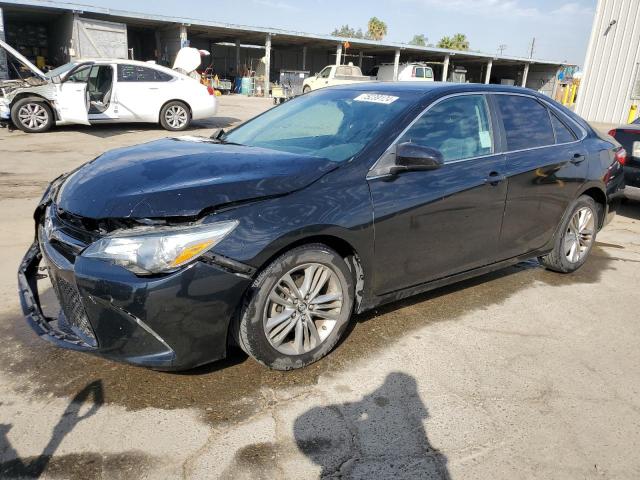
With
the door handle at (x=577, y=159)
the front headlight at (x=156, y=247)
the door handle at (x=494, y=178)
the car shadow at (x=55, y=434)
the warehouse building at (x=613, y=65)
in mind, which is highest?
the warehouse building at (x=613, y=65)

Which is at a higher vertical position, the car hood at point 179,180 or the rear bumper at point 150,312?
the car hood at point 179,180

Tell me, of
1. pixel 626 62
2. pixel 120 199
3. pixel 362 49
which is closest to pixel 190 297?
pixel 120 199

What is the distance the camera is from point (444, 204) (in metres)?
3.42


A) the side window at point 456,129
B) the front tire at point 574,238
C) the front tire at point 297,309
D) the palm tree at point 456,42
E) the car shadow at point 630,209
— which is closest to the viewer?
the front tire at point 297,309

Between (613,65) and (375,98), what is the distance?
60.7 ft

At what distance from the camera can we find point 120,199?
2594 mm

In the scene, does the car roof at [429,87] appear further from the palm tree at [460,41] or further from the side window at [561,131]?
the palm tree at [460,41]

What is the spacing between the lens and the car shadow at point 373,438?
2.29 meters

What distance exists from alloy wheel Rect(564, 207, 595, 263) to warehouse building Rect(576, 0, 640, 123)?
52.4 feet

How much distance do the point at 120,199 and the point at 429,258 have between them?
1.96 m

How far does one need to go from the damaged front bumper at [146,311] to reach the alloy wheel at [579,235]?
3.32m

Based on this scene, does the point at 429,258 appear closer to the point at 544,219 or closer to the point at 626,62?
the point at 544,219

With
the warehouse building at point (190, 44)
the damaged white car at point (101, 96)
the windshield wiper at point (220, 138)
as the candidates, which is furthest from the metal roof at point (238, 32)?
the windshield wiper at point (220, 138)

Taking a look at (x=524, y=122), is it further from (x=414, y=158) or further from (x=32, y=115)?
(x=32, y=115)
